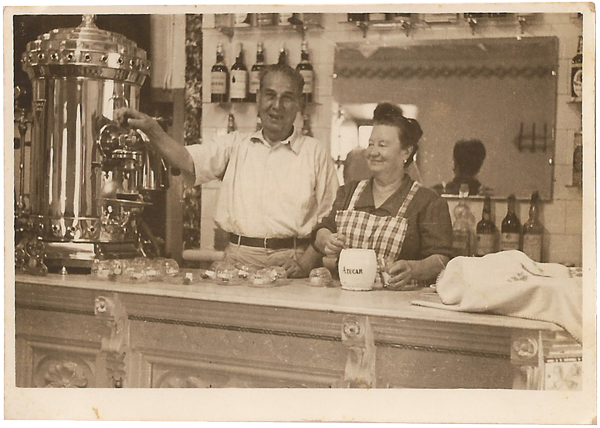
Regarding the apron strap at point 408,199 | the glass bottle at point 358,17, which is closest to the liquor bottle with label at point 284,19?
the glass bottle at point 358,17

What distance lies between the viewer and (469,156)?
3674mm

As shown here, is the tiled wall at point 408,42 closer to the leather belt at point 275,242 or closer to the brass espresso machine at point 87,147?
the leather belt at point 275,242

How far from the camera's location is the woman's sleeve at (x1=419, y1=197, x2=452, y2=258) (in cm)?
366

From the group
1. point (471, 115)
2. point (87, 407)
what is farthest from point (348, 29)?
point (87, 407)

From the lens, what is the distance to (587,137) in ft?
12.0

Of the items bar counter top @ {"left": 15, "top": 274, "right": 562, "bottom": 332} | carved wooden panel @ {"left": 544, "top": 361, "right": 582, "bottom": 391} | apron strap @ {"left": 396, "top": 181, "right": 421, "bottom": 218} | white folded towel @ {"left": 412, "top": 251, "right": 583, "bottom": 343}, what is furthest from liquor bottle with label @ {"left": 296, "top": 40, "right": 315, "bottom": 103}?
carved wooden panel @ {"left": 544, "top": 361, "right": 582, "bottom": 391}

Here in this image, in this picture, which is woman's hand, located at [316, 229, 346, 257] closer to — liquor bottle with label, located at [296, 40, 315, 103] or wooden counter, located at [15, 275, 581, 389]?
wooden counter, located at [15, 275, 581, 389]

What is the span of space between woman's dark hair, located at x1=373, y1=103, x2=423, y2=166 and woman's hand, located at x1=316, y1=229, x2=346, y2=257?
0.41 m

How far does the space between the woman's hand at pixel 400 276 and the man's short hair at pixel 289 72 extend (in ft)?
2.70

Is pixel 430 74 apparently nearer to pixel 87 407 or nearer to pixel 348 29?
pixel 348 29

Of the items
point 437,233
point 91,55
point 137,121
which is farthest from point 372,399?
point 91,55

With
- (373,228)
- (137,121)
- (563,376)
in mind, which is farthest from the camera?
(137,121)

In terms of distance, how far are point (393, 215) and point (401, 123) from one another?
0.38 metres

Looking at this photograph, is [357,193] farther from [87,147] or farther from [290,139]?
[87,147]
